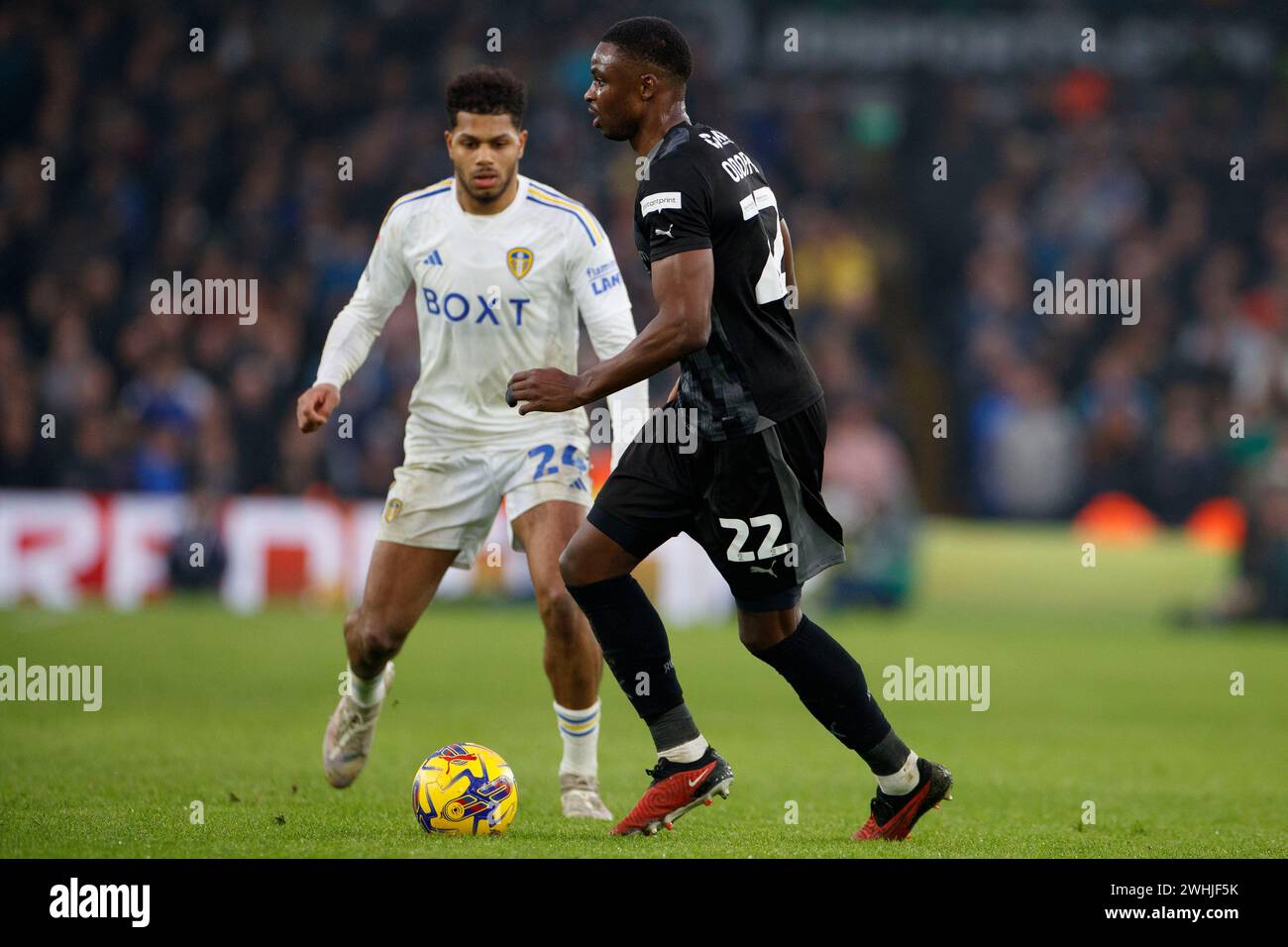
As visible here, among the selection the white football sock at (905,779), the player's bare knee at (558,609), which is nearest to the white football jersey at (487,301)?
the player's bare knee at (558,609)

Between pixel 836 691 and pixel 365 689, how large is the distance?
2140 millimetres

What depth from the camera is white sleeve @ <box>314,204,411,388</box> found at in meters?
7.02

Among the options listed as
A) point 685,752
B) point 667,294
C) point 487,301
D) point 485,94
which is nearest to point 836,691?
point 685,752

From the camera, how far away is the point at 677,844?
569 cm

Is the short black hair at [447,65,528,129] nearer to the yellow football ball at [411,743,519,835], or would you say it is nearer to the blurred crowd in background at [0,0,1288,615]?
the yellow football ball at [411,743,519,835]

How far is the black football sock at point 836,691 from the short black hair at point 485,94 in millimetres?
2444

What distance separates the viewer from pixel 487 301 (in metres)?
6.89

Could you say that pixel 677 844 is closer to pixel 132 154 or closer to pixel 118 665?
pixel 118 665

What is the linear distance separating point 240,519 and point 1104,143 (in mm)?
10920

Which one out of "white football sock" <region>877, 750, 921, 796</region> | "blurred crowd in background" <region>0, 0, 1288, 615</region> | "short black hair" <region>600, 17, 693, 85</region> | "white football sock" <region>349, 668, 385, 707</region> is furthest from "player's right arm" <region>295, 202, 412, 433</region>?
"blurred crowd in background" <region>0, 0, 1288, 615</region>

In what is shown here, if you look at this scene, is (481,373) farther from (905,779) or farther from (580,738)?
(905,779)

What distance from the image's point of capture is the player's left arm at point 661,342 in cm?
531

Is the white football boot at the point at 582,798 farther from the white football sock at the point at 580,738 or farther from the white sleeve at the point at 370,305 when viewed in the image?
the white sleeve at the point at 370,305
